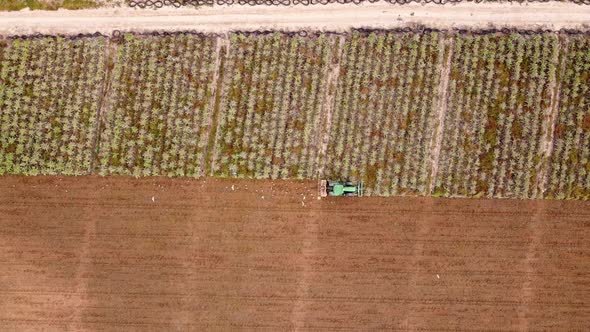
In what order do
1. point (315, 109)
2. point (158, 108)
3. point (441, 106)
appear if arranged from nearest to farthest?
1. point (441, 106)
2. point (315, 109)
3. point (158, 108)

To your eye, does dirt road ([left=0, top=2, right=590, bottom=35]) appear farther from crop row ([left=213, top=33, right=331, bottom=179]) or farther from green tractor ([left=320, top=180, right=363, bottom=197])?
green tractor ([left=320, top=180, right=363, bottom=197])

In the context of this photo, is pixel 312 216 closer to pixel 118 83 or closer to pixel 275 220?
pixel 275 220

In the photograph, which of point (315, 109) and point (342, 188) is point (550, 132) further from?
point (315, 109)

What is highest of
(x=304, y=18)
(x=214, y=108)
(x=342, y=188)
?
(x=304, y=18)

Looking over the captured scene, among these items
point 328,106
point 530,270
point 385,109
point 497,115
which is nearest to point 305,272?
point 328,106

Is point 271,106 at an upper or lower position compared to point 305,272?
upper

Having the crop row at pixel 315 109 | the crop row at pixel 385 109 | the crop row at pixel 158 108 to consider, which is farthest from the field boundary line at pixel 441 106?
the crop row at pixel 158 108

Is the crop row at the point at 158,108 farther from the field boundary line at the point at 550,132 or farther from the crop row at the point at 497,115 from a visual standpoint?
the field boundary line at the point at 550,132

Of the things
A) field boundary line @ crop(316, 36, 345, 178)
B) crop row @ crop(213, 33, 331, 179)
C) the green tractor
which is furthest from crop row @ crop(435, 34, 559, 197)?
crop row @ crop(213, 33, 331, 179)

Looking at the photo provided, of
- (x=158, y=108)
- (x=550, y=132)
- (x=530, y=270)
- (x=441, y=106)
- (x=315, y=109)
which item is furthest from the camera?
(x=158, y=108)
